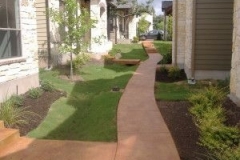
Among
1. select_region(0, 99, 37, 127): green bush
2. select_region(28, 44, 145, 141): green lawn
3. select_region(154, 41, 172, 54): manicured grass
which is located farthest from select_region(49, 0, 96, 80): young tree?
select_region(154, 41, 172, 54): manicured grass

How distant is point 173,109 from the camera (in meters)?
6.89

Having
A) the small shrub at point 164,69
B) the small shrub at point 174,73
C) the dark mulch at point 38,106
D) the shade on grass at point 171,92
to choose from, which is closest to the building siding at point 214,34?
the shade on grass at point 171,92

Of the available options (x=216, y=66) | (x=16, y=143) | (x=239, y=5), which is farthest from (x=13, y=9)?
(x=216, y=66)

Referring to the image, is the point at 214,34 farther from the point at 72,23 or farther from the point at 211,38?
the point at 72,23

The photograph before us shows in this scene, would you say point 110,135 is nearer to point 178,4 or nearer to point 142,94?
point 142,94

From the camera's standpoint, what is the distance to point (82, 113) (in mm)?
7543

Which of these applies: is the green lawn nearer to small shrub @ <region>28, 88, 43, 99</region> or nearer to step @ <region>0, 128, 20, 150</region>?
step @ <region>0, 128, 20, 150</region>

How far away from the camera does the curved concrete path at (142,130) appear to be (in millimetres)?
4570

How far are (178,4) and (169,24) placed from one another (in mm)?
17251

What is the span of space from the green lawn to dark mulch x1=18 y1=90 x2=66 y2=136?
0.12 m

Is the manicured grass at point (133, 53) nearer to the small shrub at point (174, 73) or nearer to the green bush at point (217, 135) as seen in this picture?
the small shrub at point (174, 73)

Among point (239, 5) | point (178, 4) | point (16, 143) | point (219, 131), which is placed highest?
point (178, 4)

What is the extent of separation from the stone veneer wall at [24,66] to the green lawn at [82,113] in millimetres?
981

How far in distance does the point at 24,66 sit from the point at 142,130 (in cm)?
392
